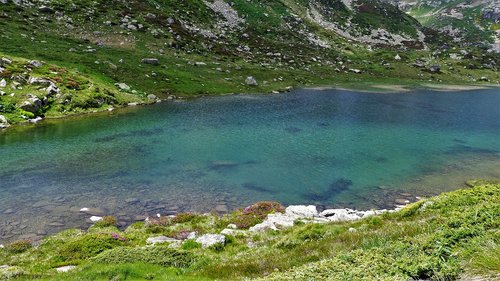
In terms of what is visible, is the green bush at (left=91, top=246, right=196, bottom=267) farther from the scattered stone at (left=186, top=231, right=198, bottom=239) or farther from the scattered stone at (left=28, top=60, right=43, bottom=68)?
the scattered stone at (left=28, top=60, right=43, bottom=68)

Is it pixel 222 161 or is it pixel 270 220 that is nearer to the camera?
pixel 270 220

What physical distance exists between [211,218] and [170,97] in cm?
6870

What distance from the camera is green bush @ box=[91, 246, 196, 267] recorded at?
16969mm

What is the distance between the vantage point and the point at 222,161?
46375mm

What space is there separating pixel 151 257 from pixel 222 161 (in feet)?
96.0

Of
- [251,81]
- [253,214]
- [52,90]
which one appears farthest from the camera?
[251,81]

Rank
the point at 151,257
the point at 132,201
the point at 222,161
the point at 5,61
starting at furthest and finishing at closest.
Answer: the point at 5,61 < the point at 222,161 < the point at 132,201 < the point at 151,257

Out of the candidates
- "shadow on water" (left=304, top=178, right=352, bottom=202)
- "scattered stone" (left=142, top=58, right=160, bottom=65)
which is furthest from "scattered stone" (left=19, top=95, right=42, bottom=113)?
"shadow on water" (left=304, top=178, right=352, bottom=202)

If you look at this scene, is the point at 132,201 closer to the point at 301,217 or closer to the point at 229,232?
the point at 229,232

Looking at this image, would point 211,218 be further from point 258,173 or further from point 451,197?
point 451,197

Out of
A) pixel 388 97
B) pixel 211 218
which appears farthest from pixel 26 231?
pixel 388 97

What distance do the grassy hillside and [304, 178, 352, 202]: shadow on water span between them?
820cm

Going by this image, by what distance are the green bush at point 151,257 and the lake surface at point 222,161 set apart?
40.8 ft

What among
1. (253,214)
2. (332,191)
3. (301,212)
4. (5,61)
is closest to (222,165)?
(332,191)
